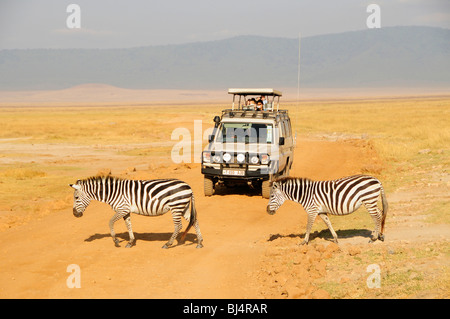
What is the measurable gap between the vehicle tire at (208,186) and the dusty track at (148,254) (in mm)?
234

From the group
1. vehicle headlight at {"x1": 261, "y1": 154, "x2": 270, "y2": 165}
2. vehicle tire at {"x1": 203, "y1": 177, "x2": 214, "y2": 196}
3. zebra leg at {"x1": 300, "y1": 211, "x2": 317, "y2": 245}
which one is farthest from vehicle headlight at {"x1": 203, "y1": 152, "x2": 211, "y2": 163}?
zebra leg at {"x1": 300, "y1": 211, "x2": 317, "y2": 245}

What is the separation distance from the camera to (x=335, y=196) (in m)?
11.2

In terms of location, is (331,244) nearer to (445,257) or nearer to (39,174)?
(445,257)

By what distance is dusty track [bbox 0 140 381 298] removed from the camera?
29.8 ft

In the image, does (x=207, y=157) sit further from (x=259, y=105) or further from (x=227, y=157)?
(x=259, y=105)

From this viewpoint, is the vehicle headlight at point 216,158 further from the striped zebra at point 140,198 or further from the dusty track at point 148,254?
the striped zebra at point 140,198

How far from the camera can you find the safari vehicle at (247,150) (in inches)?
650

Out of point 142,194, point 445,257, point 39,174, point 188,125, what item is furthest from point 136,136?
point 445,257

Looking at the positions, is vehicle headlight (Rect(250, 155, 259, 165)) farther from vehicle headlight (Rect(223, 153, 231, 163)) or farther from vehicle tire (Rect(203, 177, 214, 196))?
vehicle tire (Rect(203, 177, 214, 196))

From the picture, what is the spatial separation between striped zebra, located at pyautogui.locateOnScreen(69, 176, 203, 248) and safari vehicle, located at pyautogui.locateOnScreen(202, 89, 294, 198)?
5017 mm

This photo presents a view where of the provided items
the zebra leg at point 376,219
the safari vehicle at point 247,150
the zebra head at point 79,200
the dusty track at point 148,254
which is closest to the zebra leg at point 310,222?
the dusty track at point 148,254

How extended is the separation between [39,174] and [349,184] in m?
16.9

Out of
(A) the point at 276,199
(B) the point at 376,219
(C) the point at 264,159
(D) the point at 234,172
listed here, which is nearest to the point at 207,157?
(D) the point at 234,172

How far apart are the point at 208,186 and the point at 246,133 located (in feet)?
6.53
